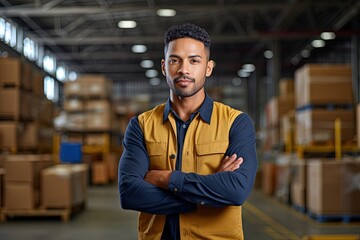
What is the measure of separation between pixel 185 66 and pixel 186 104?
0.64 ft

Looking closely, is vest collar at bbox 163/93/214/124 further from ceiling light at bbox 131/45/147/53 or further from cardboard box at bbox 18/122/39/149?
ceiling light at bbox 131/45/147/53

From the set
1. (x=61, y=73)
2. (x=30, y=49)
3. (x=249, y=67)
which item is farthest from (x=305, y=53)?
(x=30, y=49)

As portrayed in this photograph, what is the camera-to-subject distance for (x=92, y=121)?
19.5m

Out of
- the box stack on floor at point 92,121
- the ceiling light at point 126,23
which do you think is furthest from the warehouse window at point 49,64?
the box stack on floor at point 92,121

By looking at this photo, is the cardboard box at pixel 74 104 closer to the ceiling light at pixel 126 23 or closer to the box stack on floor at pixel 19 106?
the ceiling light at pixel 126 23

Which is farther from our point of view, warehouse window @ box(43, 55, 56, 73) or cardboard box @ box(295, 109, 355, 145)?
warehouse window @ box(43, 55, 56, 73)

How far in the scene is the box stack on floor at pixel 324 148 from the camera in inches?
388

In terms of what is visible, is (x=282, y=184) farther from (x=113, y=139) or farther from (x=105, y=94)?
(x=113, y=139)

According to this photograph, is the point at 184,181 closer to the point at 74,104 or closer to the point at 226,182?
the point at 226,182

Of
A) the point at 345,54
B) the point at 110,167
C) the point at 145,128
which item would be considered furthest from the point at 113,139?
the point at 145,128

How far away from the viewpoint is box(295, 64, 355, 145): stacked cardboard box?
10.9 m

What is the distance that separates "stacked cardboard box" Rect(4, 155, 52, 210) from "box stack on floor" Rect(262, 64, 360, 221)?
505 cm

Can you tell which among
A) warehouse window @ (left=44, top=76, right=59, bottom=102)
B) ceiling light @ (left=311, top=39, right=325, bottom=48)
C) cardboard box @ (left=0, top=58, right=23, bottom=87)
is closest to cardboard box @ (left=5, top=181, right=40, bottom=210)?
cardboard box @ (left=0, top=58, right=23, bottom=87)

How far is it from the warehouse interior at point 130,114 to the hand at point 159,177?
6.06 m
